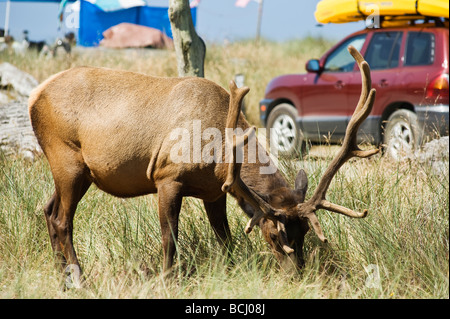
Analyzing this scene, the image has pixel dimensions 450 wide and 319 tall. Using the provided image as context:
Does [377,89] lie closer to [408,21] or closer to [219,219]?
[408,21]

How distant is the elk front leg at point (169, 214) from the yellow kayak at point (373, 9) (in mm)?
5397

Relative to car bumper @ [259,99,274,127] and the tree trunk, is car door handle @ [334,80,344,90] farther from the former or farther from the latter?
the tree trunk

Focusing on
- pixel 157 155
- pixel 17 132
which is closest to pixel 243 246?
pixel 157 155

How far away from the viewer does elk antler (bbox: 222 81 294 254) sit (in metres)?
4.27

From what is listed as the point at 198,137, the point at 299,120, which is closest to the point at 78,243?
the point at 198,137

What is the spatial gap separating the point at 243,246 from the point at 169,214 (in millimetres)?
801

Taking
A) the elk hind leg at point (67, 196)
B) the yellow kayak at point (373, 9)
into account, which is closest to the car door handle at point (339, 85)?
the yellow kayak at point (373, 9)

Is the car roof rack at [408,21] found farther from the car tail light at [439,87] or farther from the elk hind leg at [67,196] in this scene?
the elk hind leg at [67,196]

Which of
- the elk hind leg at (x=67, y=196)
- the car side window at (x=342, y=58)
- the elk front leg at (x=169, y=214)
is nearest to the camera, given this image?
the elk front leg at (x=169, y=214)

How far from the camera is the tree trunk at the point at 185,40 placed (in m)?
6.45

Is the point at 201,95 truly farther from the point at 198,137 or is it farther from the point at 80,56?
the point at 80,56

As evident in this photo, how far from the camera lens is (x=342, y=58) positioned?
1051 cm
